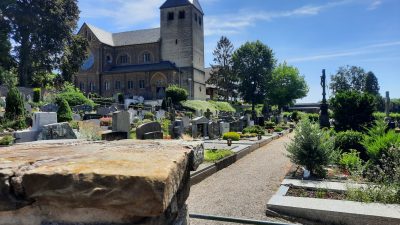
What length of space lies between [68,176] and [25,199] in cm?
24

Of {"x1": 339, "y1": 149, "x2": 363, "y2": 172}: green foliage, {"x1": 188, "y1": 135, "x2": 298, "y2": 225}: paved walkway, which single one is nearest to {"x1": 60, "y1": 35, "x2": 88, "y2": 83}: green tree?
{"x1": 188, "y1": 135, "x2": 298, "y2": 225}: paved walkway

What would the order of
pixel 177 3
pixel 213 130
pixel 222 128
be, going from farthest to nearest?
1. pixel 177 3
2. pixel 222 128
3. pixel 213 130

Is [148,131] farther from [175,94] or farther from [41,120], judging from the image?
[175,94]

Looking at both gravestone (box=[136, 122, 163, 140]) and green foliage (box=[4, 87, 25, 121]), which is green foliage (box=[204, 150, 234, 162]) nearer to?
gravestone (box=[136, 122, 163, 140])

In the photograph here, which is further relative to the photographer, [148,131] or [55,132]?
[148,131]

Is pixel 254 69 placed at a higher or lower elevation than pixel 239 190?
higher

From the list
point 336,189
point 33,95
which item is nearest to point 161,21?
point 33,95

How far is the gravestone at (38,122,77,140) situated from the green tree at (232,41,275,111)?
49.0 m

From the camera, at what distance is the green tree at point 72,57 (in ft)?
137

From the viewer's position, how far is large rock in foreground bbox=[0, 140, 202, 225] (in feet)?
4.14

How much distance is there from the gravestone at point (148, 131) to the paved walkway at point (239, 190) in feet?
8.25

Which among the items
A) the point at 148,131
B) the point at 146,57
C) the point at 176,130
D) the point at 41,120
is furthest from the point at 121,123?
the point at 146,57

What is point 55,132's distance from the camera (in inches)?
412

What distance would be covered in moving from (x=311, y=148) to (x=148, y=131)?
5.26 m
